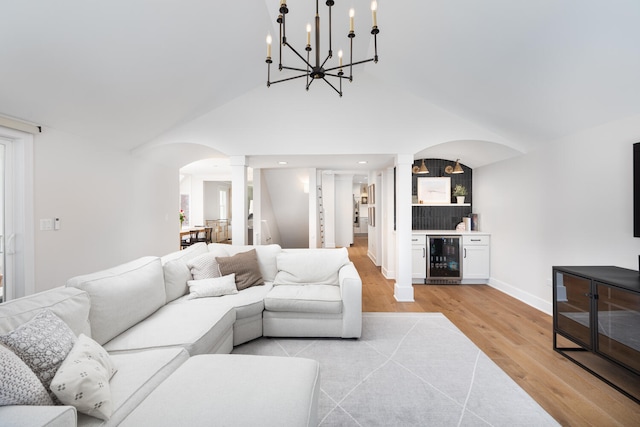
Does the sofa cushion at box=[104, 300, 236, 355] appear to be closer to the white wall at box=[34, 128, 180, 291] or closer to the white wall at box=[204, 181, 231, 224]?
the white wall at box=[34, 128, 180, 291]

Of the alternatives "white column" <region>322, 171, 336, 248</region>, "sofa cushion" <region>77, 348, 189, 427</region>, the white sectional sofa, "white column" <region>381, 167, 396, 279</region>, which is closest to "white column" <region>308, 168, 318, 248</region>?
"white column" <region>381, 167, 396, 279</region>

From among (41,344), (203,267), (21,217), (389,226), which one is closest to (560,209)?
(389,226)

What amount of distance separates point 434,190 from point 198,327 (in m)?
4.45

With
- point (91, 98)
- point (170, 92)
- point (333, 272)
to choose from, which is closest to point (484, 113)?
point (333, 272)

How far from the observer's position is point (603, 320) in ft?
6.91

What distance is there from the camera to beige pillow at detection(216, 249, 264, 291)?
9.66 ft

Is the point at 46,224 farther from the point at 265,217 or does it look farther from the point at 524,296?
the point at 524,296

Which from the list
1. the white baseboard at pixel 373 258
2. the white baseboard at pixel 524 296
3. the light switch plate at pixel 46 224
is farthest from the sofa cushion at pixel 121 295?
the white baseboard at pixel 373 258

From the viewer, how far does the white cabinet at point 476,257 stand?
4598mm

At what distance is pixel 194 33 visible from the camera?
2.60 metres

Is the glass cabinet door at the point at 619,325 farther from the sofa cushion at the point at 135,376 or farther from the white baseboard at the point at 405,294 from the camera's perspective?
the sofa cushion at the point at 135,376

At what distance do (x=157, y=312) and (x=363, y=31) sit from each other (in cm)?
348

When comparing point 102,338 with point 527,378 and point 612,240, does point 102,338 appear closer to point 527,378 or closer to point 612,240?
point 527,378

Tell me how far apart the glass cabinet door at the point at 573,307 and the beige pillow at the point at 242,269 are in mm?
2827
